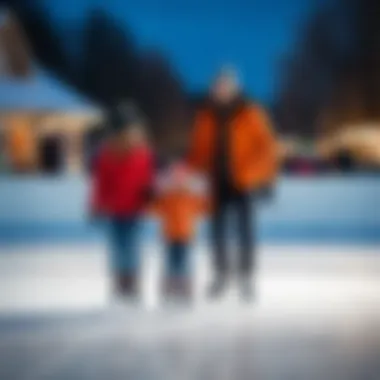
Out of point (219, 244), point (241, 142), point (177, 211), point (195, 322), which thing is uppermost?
point (241, 142)

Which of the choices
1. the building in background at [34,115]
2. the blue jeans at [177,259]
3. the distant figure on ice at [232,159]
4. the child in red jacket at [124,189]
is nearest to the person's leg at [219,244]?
the distant figure on ice at [232,159]

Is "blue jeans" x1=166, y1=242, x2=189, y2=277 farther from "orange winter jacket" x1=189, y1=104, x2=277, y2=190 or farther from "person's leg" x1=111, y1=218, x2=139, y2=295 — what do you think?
"orange winter jacket" x1=189, y1=104, x2=277, y2=190

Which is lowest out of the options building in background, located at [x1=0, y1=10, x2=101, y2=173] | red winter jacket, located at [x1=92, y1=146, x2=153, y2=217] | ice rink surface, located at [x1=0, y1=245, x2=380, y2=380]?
ice rink surface, located at [x1=0, y1=245, x2=380, y2=380]

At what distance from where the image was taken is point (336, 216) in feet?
11.4

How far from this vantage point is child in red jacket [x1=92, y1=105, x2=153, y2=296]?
129 inches

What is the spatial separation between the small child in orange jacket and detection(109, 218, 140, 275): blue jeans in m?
0.11

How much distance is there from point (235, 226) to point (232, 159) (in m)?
0.25

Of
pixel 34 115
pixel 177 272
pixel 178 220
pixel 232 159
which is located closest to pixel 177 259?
pixel 177 272

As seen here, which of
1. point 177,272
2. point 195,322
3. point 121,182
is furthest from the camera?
point 177,272

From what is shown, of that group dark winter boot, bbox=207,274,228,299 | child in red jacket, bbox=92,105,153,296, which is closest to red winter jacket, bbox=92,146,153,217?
child in red jacket, bbox=92,105,153,296

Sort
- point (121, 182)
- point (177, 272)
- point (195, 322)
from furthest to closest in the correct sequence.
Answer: point (177, 272) → point (121, 182) → point (195, 322)

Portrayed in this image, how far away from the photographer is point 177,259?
336 cm

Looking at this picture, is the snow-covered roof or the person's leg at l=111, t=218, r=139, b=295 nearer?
the person's leg at l=111, t=218, r=139, b=295

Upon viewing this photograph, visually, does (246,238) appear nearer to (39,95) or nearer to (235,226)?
(235,226)
